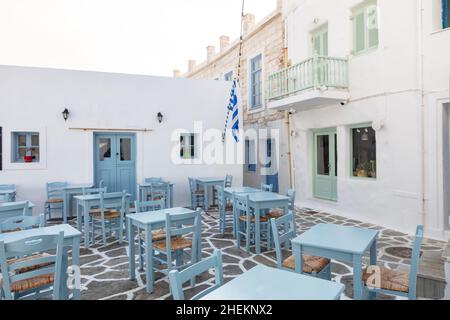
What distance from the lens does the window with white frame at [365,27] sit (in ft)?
24.6

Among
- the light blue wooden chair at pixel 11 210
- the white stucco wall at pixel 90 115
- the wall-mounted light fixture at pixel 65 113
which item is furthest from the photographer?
the wall-mounted light fixture at pixel 65 113

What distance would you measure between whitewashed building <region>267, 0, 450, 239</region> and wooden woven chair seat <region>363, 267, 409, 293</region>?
3.88m

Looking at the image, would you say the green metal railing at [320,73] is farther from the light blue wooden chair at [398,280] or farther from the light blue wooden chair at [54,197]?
the light blue wooden chair at [54,197]

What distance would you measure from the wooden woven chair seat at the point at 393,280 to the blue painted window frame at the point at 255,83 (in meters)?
9.84

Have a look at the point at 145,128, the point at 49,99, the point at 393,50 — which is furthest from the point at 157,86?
the point at 393,50

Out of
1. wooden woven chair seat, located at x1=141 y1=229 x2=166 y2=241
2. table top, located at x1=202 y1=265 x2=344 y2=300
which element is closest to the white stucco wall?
wooden woven chair seat, located at x1=141 y1=229 x2=166 y2=241

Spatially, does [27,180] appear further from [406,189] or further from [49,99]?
[406,189]

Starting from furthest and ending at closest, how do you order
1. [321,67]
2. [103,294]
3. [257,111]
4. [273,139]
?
[257,111], [273,139], [321,67], [103,294]

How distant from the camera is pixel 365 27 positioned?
773 centimetres

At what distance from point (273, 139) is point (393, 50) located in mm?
5220

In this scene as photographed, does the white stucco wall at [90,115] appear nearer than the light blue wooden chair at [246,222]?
No

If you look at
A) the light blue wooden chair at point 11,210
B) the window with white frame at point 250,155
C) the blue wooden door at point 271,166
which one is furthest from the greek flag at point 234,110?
the light blue wooden chair at point 11,210

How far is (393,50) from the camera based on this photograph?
691 centimetres

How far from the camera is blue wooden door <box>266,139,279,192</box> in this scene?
456 inches
